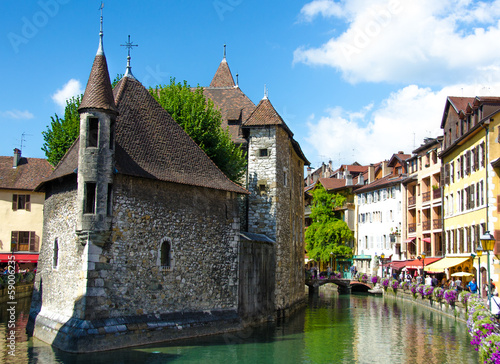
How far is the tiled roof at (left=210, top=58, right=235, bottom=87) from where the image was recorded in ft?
138

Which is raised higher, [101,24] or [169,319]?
[101,24]

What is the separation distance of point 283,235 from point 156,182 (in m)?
10.5

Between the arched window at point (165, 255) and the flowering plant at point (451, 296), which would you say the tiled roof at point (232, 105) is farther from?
the arched window at point (165, 255)

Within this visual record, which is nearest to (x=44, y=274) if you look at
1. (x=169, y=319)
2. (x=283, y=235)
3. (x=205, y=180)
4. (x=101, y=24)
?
(x=169, y=319)

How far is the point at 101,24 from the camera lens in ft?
65.2

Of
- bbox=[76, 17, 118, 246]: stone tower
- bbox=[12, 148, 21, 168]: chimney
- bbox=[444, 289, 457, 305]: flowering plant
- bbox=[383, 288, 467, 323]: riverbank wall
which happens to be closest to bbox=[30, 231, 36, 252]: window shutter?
bbox=[12, 148, 21, 168]: chimney

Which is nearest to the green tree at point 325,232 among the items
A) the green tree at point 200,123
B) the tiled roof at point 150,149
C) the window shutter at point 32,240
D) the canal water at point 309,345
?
the window shutter at point 32,240

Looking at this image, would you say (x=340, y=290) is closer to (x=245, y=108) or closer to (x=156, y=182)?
(x=245, y=108)

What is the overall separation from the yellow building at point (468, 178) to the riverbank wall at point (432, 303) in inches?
93.3

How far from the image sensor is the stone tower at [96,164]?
59.7 ft

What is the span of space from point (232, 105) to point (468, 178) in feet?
51.5

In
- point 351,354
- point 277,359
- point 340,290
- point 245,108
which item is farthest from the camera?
point 340,290

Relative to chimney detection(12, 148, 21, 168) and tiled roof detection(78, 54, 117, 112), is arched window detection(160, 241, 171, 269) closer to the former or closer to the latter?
tiled roof detection(78, 54, 117, 112)

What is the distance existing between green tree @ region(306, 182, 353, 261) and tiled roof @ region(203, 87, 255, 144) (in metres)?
26.1
